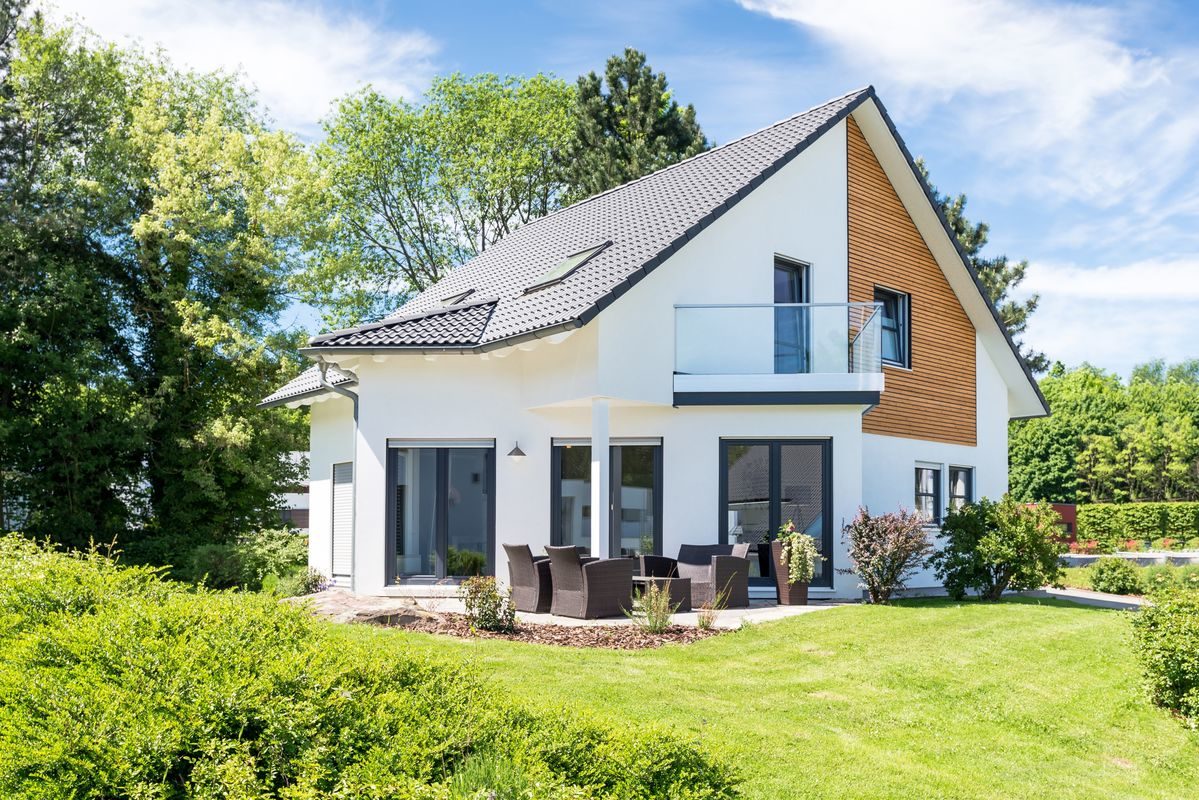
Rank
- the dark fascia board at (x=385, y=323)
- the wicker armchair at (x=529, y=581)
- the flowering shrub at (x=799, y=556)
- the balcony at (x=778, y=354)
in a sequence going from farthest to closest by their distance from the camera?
the balcony at (x=778, y=354)
the dark fascia board at (x=385, y=323)
the flowering shrub at (x=799, y=556)
the wicker armchair at (x=529, y=581)

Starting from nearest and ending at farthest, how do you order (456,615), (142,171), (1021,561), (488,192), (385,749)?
(385,749) → (456,615) → (1021,561) → (142,171) → (488,192)

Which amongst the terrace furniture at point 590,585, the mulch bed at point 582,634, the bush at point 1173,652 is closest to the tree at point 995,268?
the terrace furniture at point 590,585

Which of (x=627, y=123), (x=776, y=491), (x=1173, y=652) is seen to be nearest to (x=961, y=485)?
(x=776, y=491)

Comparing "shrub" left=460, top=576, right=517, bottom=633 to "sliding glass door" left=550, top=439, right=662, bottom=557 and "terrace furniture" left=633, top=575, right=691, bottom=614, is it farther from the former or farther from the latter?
"sliding glass door" left=550, top=439, right=662, bottom=557

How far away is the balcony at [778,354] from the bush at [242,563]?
362 inches

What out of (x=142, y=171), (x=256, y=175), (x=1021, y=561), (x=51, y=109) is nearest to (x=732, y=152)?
(x=1021, y=561)

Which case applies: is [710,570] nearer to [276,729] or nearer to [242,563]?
[276,729]

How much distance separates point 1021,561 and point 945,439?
4.95 meters

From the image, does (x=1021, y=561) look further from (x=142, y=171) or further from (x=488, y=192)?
(x=488, y=192)

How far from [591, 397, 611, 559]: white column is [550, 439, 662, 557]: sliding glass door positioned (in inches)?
30.3

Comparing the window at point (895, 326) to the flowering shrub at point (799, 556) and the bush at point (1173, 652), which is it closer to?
the flowering shrub at point (799, 556)

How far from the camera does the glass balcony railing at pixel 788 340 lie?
15.3 m

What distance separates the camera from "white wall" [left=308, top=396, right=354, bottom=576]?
59.4 ft

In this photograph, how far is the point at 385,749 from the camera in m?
4.38
